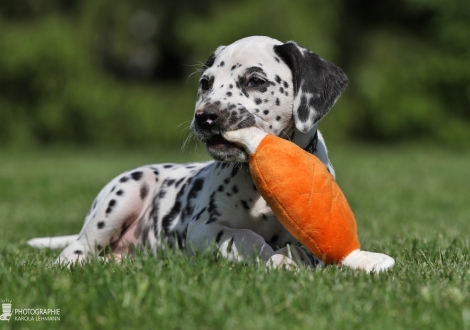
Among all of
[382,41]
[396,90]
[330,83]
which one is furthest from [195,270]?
[382,41]

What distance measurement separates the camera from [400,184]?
39.2 ft

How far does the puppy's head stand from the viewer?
13.6ft

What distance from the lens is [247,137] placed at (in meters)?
4.02

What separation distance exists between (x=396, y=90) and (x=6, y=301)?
86.5ft

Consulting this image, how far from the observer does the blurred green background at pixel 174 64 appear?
961 inches

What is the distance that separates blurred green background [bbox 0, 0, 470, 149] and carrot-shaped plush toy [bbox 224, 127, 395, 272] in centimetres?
2131

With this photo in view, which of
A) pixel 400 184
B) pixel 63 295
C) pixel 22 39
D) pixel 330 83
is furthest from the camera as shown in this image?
pixel 22 39

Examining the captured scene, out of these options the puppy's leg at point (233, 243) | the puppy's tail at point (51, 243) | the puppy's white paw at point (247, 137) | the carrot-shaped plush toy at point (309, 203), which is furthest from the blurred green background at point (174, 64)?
the carrot-shaped plush toy at point (309, 203)

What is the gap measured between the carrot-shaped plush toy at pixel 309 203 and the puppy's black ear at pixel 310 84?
45 cm

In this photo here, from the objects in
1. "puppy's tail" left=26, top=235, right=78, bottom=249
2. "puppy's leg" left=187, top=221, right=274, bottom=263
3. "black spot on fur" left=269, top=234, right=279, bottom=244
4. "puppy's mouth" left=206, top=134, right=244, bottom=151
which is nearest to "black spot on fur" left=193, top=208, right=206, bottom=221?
"puppy's leg" left=187, top=221, right=274, bottom=263

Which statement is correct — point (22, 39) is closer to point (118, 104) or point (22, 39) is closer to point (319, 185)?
point (118, 104)

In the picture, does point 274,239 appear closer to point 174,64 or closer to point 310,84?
point 310,84

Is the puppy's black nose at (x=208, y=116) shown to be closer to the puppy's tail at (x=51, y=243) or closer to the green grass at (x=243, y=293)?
the green grass at (x=243, y=293)

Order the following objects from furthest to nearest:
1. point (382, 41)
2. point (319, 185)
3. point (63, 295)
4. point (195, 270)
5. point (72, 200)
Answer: point (382, 41) → point (72, 200) → point (319, 185) → point (195, 270) → point (63, 295)
